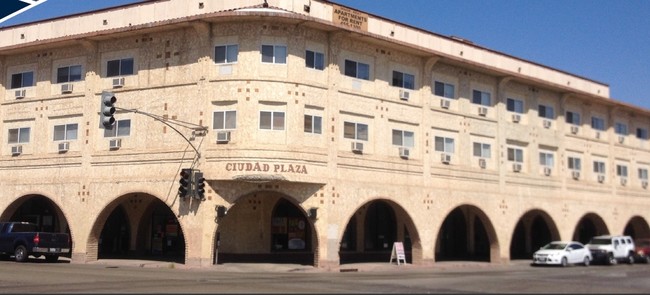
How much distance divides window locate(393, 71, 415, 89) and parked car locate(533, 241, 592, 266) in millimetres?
11953

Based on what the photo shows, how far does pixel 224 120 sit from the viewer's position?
33062 mm

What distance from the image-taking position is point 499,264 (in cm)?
4091

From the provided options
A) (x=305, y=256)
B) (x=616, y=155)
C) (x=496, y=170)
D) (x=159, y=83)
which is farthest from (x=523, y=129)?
(x=159, y=83)

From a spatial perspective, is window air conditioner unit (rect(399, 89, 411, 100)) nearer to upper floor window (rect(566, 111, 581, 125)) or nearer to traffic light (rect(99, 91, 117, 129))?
upper floor window (rect(566, 111, 581, 125))

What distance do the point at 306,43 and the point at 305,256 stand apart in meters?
11.7

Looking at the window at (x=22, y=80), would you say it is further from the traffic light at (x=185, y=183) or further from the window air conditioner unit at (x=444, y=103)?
the window air conditioner unit at (x=444, y=103)

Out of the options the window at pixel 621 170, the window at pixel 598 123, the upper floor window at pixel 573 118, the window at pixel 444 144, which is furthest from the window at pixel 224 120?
the window at pixel 621 170

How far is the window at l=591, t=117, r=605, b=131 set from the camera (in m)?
50.0

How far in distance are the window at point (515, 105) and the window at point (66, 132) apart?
2519 cm

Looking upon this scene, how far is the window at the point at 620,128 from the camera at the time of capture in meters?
52.3

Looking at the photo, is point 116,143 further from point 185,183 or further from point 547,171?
point 547,171

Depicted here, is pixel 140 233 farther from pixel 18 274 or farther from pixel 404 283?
pixel 404 283

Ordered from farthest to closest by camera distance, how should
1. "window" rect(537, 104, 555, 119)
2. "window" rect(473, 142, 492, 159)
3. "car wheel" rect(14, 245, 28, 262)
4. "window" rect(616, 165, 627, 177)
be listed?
"window" rect(616, 165, 627, 177), "window" rect(537, 104, 555, 119), "window" rect(473, 142, 492, 159), "car wheel" rect(14, 245, 28, 262)

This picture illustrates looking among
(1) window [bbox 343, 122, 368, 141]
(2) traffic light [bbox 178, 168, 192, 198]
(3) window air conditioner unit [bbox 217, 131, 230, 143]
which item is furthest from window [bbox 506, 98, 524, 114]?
(2) traffic light [bbox 178, 168, 192, 198]
